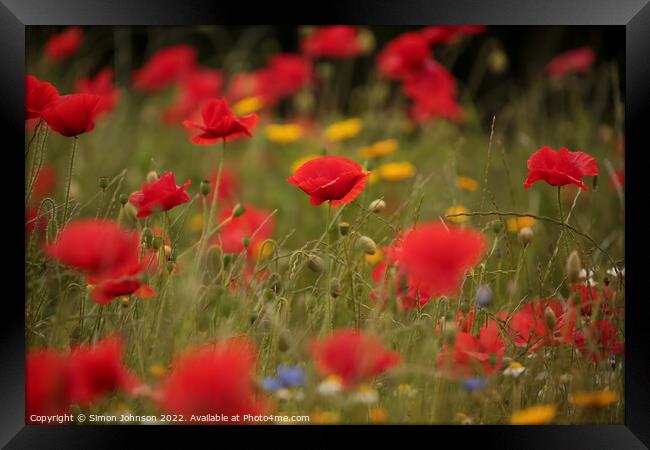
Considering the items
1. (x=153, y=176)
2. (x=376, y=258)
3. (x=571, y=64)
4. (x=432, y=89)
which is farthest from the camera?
(x=571, y=64)

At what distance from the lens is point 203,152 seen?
284 cm

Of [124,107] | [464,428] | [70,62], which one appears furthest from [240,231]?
[70,62]

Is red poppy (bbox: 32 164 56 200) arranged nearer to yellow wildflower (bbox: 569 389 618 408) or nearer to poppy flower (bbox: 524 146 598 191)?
poppy flower (bbox: 524 146 598 191)

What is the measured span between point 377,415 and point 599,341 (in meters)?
0.37

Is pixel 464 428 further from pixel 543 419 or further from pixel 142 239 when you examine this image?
pixel 142 239

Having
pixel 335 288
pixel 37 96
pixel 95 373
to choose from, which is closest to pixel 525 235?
pixel 335 288

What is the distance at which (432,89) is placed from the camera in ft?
8.32

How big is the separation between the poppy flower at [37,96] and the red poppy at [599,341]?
0.89 m

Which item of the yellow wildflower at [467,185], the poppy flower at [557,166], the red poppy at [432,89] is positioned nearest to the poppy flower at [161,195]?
the poppy flower at [557,166]

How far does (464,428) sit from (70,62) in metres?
2.40

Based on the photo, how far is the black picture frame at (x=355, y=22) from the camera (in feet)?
4.47

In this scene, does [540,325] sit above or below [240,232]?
below

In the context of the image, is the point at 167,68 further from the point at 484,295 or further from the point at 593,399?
the point at 593,399

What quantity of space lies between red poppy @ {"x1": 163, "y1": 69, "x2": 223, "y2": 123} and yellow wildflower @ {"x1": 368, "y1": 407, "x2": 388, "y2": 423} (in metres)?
1.51
